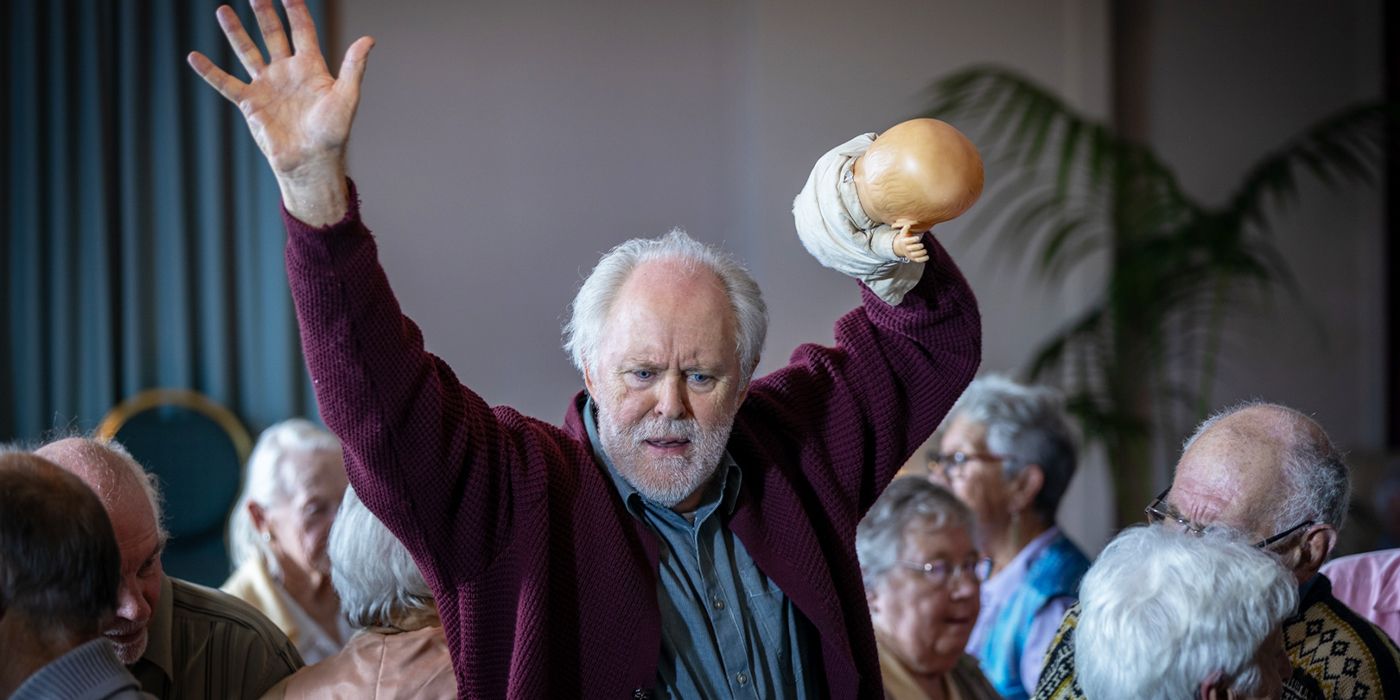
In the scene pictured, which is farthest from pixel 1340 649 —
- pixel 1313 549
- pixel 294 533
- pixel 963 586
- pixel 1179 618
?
pixel 294 533

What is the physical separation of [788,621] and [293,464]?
1.58 metres

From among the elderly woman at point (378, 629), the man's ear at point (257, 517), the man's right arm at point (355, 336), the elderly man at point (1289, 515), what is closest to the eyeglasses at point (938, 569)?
the elderly man at point (1289, 515)

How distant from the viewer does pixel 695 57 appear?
4.84 meters

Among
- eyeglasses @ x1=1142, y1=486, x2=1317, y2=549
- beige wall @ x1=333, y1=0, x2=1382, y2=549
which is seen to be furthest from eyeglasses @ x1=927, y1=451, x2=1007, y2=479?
beige wall @ x1=333, y1=0, x2=1382, y2=549

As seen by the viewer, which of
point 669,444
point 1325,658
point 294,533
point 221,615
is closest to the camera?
point 669,444

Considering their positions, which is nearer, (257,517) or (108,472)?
(108,472)

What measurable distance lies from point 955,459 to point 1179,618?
149cm

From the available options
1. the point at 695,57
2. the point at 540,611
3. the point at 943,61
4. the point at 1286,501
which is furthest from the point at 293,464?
the point at 943,61

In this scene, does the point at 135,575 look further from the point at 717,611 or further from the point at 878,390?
the point at 878,390

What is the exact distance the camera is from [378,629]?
190 centimetres

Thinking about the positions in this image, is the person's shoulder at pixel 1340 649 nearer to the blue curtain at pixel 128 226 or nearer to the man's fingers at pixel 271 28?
the man's fingers at pixel 271 28

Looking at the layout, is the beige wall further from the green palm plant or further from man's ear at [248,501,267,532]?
man's ear at [248,501,267,532]

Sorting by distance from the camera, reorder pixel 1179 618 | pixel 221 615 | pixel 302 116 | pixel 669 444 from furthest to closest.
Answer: pixel 221 615
pixel 669 444
pixel 1179 618
pixel 302 116

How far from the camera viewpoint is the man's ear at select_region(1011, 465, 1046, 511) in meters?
2.95
